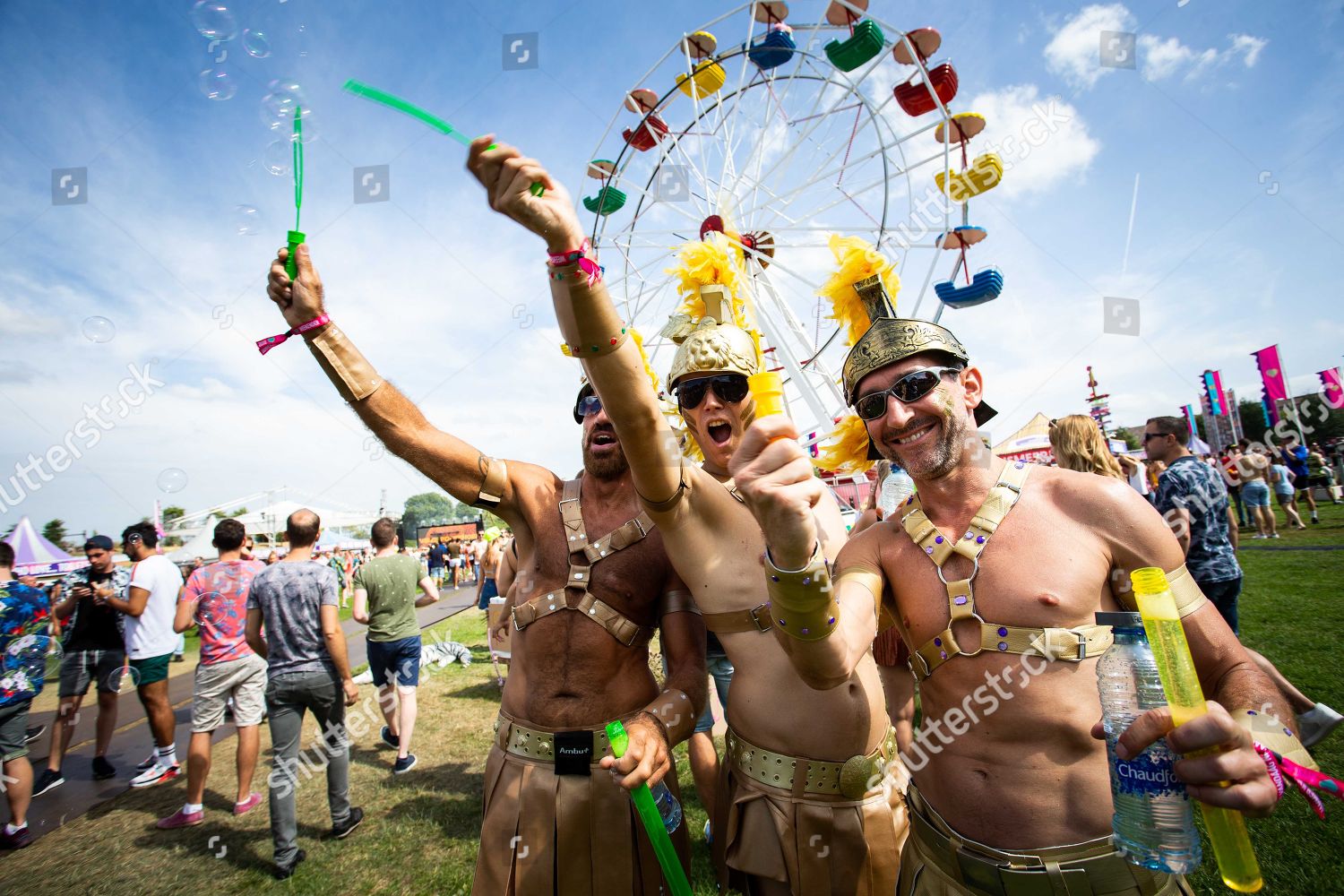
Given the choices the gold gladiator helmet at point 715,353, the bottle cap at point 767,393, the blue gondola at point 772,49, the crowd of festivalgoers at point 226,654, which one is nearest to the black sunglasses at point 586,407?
the gold gladiator helmet at point 715,353

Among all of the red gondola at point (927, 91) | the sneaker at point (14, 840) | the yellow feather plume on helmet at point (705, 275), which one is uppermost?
the red gondola at point (927, 91)

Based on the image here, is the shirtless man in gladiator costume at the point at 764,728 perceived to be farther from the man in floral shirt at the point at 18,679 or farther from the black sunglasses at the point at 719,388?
the man in floral shirt at the point at 18,679

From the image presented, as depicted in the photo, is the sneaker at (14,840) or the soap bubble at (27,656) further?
the sneaker at (14,840)

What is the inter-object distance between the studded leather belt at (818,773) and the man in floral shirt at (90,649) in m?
6.96

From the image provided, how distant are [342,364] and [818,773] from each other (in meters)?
2.11

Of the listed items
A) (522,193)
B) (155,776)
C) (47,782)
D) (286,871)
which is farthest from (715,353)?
(47,782)

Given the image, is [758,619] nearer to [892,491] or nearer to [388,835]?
[892,491]

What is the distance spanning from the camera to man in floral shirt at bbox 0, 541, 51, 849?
438cm

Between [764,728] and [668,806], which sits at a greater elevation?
[764,728]

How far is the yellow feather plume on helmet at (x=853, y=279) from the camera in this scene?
2.69m

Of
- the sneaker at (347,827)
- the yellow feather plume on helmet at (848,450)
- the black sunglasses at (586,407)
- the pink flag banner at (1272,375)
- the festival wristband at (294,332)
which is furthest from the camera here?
the pink flag banner at (1272,375)

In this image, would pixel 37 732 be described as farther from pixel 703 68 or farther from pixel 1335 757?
pixel 703 68

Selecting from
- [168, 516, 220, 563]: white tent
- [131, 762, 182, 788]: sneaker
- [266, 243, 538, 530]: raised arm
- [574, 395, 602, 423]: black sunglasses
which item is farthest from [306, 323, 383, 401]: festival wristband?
[168, 516, 220, 563]: white tent

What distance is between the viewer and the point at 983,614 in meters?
1.75
